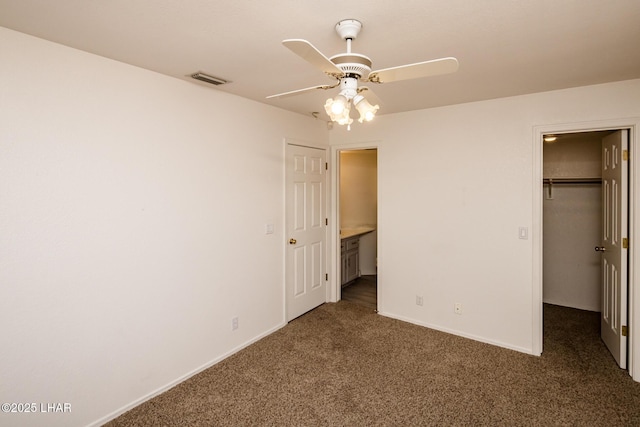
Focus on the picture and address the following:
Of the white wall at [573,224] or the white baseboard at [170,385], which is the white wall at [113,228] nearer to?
the white baseboard at [170,385]

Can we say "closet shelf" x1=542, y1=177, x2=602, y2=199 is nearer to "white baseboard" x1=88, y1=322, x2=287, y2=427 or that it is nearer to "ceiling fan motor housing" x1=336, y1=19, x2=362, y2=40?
"ceiling fan motor housing" x1=336, y1=19, x2=362, y2=40

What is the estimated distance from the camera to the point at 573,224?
4.31 metres

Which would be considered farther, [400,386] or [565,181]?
[565,181]

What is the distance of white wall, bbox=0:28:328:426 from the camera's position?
74.7 inches

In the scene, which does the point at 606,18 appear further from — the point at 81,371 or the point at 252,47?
the point at 81,371

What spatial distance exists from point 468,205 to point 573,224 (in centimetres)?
190

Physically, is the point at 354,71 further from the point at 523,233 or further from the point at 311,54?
the point at 523,233

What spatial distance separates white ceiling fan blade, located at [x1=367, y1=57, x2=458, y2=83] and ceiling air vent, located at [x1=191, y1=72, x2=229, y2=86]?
146 cm

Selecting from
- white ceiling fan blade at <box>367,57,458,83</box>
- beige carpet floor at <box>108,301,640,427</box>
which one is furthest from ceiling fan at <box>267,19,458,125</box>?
beige carpet floor at <box>108,301,640,427</box>

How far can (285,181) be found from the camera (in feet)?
12.3

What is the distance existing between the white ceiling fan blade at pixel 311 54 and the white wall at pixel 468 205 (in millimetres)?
2285

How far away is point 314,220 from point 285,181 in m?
0.73

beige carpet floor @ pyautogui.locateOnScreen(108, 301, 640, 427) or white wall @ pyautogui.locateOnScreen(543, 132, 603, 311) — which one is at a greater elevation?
white wall @ pyautogui.locateOnScreen(543, 132, 603, 311)

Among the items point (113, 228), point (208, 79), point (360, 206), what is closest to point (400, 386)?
point (113, 228)
